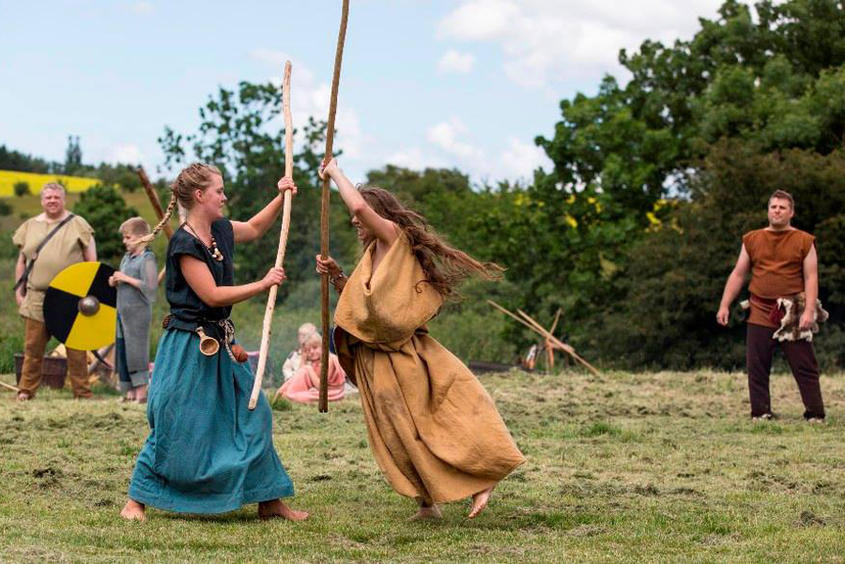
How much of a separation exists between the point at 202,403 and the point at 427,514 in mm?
1224

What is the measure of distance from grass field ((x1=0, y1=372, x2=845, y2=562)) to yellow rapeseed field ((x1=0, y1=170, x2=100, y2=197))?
39919 mm

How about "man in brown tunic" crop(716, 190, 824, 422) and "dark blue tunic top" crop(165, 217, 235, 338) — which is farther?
"man in brown tunic" crop(716, 190, 824, 422)

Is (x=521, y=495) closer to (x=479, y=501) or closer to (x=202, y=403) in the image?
(x=479, y=501)

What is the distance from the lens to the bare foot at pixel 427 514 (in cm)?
680

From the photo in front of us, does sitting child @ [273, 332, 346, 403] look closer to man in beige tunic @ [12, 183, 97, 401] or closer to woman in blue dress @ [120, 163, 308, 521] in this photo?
man in beige tunic @ [12, 183, 97, 401]

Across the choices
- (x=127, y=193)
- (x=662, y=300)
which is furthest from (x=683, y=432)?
(x=127, y=193)

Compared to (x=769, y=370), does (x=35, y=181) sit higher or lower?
higher

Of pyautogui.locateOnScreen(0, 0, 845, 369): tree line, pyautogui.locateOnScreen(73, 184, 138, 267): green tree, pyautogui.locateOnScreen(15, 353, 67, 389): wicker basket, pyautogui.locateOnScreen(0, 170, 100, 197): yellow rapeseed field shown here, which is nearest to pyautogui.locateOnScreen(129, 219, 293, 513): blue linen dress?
pyautogui.locateOnScreen(15, 353, 67, 389): wicker basket

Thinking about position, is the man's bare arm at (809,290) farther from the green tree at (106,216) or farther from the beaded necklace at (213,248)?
the green tree at (106,216)

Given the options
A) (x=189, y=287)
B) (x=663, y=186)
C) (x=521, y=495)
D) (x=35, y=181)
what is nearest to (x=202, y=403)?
(x=189, y=287)

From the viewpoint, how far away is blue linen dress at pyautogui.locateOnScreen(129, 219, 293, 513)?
6.67m

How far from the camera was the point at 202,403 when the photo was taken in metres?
6.73

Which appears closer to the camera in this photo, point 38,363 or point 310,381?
point 38,363

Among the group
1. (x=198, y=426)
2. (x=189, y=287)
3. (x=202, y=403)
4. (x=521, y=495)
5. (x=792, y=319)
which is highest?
(x=792, y=319)
